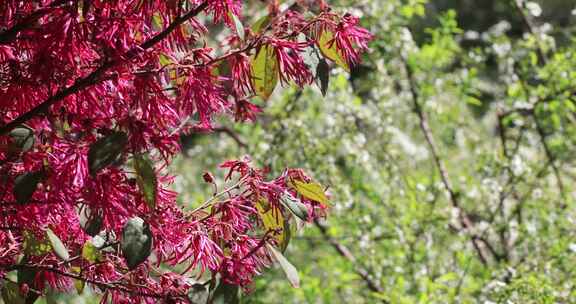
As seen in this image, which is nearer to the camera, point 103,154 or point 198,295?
point 103,154

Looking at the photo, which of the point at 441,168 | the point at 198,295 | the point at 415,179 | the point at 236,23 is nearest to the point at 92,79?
the point at 236,23

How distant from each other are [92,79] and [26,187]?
162mm

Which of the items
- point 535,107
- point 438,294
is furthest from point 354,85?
point 438,294

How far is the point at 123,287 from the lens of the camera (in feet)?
4.04

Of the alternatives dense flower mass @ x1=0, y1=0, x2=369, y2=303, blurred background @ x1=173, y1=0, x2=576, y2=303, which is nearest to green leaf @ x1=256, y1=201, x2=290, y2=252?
dense flower mass @ x1=0, y1=0, x2=369, y2=303

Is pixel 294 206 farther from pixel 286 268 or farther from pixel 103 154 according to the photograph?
pixel 103 154

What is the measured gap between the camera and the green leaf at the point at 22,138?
3.57ft

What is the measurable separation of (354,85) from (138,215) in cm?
309

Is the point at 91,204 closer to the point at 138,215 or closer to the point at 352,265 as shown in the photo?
the point at 138,215

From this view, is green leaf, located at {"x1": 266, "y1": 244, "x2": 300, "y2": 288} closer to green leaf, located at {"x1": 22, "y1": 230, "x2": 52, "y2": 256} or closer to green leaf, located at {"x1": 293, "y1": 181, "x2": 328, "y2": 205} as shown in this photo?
green leaf, located at {"x1": 293, "y1": 181, "x2": 328, "y2": 205}

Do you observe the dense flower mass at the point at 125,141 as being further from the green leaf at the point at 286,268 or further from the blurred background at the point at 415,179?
the blurred background at the point at 415,179

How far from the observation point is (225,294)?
112cm

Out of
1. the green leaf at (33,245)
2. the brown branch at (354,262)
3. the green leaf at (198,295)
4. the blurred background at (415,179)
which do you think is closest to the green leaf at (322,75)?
the green leaf at (198,295)

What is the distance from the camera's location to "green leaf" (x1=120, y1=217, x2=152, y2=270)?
107 centimetres
